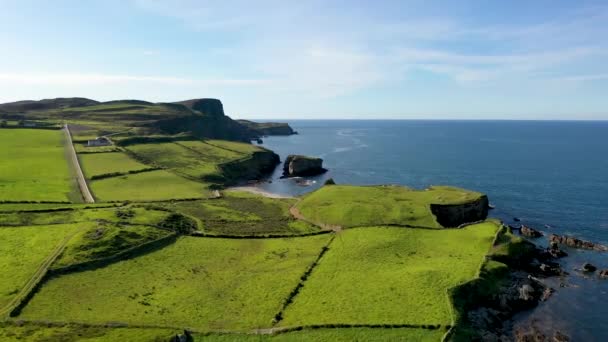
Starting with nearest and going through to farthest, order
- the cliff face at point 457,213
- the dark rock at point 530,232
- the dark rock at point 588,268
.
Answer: the dark rock at point 588,268, the dark rock at point 530,232, the cliff face at point 457,213

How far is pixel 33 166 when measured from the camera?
10644 cm

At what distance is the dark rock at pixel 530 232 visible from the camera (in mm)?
81625

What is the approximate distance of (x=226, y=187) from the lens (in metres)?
118

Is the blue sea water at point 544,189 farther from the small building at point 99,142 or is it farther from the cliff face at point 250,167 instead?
the small building at point 99,142

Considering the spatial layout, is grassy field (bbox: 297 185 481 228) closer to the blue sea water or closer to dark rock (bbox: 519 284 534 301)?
the blue sea water

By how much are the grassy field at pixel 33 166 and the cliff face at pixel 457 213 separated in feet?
231

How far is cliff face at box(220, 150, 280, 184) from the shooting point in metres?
132

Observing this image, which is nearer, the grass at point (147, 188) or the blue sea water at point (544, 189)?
the blue sea water at point (544, 189)

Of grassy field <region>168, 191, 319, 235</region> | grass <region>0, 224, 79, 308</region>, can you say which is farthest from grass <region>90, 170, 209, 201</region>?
grass <region>0, 224, 79, 308</region>

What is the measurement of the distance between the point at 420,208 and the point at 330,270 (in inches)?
1230

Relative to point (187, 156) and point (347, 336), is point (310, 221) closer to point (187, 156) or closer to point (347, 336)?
point (347, 336)

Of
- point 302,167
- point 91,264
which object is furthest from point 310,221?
point 302,167

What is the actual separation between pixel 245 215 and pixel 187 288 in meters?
32.6

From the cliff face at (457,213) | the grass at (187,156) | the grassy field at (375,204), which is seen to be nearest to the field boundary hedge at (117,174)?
the grass at (187,156)
